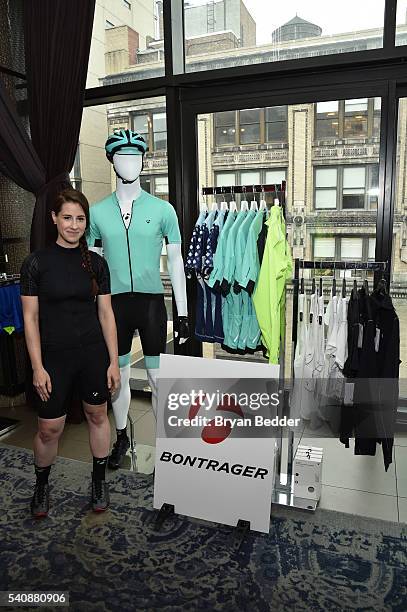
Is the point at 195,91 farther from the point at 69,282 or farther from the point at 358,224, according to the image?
the point at 69,282

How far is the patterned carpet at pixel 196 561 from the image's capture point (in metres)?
1.78

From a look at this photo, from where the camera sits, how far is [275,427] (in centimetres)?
209

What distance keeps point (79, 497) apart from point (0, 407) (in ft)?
4.94

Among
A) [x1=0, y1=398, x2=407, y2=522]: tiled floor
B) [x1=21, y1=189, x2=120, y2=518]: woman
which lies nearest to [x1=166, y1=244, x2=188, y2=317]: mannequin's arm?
[x1=21, y1=189, x2=120, y2=518]: woman

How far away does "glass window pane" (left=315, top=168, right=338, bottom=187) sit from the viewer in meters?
3.08

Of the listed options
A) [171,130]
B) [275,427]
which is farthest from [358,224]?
[275,427]

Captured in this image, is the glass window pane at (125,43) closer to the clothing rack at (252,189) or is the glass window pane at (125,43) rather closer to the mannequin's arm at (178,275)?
the clothing rack at (252,189)

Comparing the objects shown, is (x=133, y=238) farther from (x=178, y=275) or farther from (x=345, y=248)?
(x=345, y=248)

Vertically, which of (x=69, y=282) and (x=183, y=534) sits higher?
(x=69, y=282)

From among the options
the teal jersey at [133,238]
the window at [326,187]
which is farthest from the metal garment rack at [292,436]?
the window at [326,187]

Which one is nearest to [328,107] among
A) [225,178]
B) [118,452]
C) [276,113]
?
[276,113]

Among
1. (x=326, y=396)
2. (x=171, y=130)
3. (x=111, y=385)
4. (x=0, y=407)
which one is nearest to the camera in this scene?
(x=111, y=385)

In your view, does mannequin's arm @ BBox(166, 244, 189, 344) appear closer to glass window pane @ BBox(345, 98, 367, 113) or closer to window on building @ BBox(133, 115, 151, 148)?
window on building @ BBox(133, 115, 151, 148)

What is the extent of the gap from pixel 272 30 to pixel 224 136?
69 centimetres
